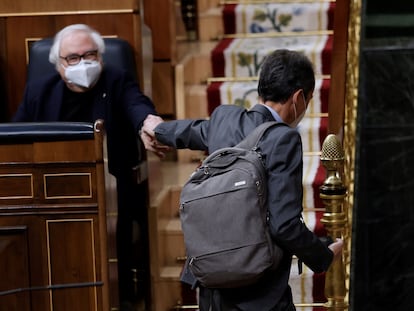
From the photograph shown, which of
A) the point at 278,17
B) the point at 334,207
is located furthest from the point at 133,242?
the point at 278,17

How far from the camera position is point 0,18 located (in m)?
5.18

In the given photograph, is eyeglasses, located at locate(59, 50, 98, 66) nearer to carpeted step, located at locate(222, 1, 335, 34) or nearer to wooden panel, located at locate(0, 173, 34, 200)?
wooden panel, located at locate(0, 173, 34, 200)

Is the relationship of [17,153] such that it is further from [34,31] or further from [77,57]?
[34,31]

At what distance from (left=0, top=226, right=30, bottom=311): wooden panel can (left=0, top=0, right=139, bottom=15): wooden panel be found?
66.5 inches

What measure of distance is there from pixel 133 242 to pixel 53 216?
3.80 ft

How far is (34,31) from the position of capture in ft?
16.8

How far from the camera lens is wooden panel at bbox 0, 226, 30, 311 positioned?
365cm

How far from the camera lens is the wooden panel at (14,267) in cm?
365

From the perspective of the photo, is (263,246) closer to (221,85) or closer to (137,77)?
(137,77)

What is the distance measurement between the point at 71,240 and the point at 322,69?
243 cm

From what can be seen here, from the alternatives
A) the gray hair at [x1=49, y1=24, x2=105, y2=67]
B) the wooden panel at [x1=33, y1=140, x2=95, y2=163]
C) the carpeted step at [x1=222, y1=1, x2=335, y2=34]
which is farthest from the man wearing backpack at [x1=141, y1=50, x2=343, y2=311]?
the carpeted step at [x1=222, y1=1, x2=335, y2=34]

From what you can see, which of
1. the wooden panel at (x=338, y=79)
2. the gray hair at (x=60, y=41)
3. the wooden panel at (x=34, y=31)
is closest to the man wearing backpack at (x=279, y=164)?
the wooden panel at (x=338, y=79)

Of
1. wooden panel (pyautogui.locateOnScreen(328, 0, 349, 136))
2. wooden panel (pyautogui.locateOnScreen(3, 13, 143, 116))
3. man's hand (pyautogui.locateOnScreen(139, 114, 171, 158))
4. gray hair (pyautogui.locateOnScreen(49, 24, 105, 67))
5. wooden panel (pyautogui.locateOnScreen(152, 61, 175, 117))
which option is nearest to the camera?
man's hand (pyautogui.locateOnScreen(139, 114, 171, 158))

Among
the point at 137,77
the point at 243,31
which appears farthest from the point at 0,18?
the point at 243,31
